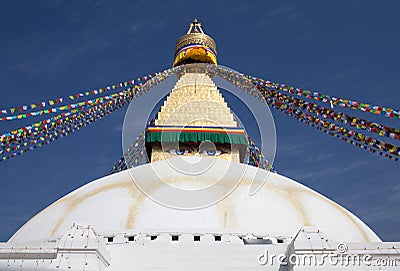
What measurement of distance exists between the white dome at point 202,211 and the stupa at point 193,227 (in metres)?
0.02

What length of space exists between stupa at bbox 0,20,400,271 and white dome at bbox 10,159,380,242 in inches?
0.7

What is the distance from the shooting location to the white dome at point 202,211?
267 inches

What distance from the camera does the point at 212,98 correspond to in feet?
49.1

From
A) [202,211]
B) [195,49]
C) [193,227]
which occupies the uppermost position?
[195,49]

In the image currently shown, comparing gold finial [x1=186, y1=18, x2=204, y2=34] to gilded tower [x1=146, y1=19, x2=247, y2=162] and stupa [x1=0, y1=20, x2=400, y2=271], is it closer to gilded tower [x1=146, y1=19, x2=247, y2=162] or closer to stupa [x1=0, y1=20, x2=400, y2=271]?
gilded tower [x1=146, y1=19, x2=247, y2=162]

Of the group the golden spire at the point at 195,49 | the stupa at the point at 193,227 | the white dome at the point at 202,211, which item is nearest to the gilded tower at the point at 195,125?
the golden spire at the point at 195,49

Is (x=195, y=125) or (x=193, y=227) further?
(x=195, y=125)

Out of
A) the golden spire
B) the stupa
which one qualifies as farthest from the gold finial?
the stupa

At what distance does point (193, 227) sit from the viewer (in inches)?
263

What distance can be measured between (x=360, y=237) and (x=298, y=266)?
8.36ft

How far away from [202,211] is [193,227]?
343mm

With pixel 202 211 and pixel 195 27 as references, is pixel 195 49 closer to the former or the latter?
pixel 195 27

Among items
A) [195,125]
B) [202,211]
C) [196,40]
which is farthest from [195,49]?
[202,211]

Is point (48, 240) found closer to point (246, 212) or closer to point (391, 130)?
point (246, 212)
